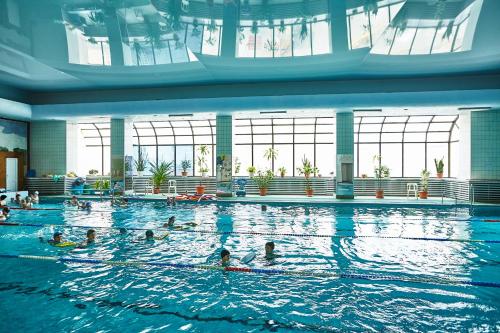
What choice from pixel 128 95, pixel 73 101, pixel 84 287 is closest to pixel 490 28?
pixel 84 287

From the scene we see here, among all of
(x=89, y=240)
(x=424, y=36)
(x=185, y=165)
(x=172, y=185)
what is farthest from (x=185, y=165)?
(x=424, y=36)

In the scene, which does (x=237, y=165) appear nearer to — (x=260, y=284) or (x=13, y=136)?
(x=13, y=136)

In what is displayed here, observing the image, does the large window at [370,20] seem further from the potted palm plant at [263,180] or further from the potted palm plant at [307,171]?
the potted palm plant at [263,180]

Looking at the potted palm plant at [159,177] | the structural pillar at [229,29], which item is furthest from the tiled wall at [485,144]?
the potted palm plant at [159,177]

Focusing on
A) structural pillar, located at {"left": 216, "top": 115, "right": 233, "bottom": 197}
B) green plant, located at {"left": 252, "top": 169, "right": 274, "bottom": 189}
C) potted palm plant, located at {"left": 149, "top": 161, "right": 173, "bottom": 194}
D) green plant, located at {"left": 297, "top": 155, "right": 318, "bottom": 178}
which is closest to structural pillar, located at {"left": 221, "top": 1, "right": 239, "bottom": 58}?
structural pillar, located at {"left": 216, "top": 115, "right": 233, "bottom": 197}

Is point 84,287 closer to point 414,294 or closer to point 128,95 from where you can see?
point 414,294

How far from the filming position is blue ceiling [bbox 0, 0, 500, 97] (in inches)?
258

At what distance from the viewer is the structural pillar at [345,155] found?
12828mm

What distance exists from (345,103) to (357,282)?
833 cm

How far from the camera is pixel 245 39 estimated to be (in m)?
8.00

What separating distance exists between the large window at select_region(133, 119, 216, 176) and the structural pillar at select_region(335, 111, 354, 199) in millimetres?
6737

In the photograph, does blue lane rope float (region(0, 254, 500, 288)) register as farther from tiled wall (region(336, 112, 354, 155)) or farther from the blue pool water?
tiled wall (region(336, 112, 354, 155))

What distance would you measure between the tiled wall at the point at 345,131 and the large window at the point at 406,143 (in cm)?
297

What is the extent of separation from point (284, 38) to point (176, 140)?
36.4ft
